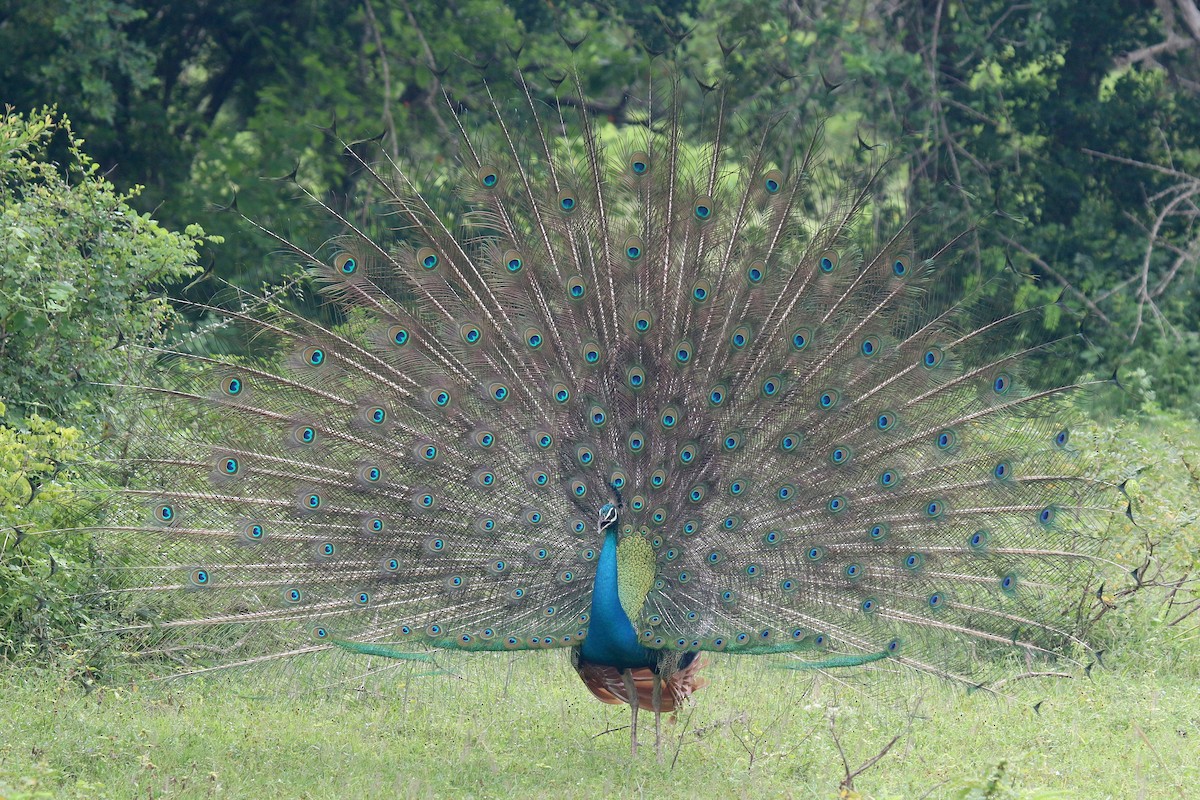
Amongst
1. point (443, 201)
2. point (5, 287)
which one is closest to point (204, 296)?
point (443, 201)

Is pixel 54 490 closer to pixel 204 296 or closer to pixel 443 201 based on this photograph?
pixel 204 296

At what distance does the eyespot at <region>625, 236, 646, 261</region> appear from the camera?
19.5ft

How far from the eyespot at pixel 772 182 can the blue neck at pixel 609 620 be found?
1.58 meters

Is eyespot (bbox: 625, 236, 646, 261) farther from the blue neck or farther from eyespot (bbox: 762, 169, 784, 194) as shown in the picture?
the blue neck

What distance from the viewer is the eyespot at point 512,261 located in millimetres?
5930

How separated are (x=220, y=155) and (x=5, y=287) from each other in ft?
23.3

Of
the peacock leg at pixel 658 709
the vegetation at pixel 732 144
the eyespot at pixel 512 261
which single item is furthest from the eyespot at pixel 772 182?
the peacock leg at pixel 658 709

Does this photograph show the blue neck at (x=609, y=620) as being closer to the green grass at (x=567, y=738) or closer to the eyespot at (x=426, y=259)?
the green grass at (x=567, y=738)

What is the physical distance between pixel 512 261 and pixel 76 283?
8.47ft

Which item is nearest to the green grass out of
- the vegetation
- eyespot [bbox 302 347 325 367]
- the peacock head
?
the vegetation

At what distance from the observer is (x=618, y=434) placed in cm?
595

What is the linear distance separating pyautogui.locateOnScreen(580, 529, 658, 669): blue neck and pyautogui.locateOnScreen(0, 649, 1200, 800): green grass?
1.54 feet

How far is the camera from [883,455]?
5902 millimetres

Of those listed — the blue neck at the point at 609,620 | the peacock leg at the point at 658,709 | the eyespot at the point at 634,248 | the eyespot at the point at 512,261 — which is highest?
the eyespot at the point at 634,248
